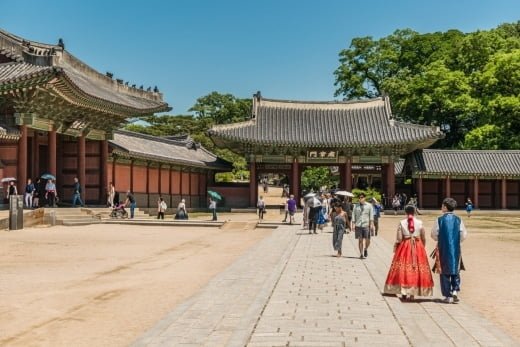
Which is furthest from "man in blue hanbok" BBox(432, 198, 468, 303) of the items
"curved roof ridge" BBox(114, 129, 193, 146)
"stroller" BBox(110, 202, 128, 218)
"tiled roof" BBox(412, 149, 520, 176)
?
"tiled roof" BBox(412, 149, 520, 176)

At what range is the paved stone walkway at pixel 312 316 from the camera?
7012 mm

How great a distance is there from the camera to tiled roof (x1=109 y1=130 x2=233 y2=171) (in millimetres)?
38719

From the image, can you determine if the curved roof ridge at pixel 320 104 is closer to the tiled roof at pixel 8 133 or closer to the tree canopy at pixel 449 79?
the tree canopy at pixel 449 79

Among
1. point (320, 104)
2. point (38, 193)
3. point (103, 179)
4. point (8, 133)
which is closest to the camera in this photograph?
point (8, 133)

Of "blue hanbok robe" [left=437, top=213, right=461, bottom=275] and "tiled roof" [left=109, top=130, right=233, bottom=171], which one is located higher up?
"tiled roof" [left=109, top=130, right=233, bottom=171]

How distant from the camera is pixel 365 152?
4647cm

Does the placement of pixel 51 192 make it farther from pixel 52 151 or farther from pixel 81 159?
pixel 81 159

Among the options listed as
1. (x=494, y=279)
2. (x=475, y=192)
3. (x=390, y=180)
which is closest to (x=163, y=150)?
(x=390, y=180)

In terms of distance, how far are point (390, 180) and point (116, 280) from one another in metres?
35.8

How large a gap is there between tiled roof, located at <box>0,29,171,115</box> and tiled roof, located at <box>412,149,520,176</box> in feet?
65.9

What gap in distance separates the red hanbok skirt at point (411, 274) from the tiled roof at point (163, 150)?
2844 centimetres

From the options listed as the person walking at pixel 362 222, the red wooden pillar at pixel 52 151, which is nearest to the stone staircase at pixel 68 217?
the red wooden pillar at pixel 52 151

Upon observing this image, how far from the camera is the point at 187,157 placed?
47.5 m

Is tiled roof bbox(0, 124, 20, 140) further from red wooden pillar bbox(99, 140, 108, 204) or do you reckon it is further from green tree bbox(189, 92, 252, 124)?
green tree bbox(189, 92, 252, 124)
